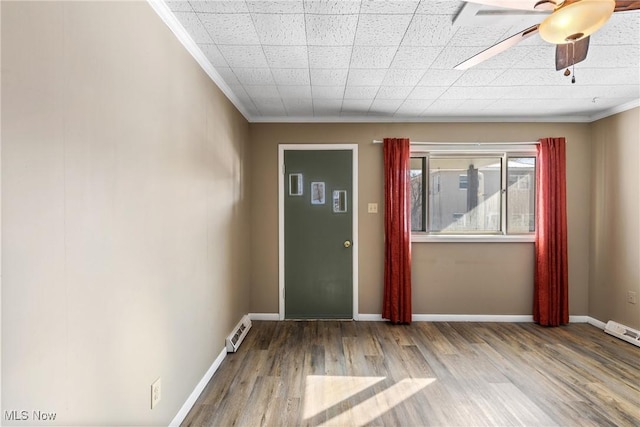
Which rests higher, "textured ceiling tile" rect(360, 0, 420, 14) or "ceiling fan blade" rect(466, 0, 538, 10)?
"textured ceiling tile" rect(360, 0, 420, 14)

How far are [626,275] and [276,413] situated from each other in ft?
12.3

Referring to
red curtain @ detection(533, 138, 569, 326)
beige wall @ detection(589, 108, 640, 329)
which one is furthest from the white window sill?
beige wall @ detection(589, 108, 640, 329)

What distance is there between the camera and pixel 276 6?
5.30ft

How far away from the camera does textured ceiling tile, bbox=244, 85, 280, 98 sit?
271 centimetres

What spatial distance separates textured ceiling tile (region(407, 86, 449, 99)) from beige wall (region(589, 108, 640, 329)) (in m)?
2.07

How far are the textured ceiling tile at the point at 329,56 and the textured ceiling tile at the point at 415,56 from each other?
36 centimetres

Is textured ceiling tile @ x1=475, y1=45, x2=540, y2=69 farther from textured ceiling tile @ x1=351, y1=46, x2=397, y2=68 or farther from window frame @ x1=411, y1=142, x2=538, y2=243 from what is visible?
window frame @ x1=411, y1=142, x2=538, y2=243

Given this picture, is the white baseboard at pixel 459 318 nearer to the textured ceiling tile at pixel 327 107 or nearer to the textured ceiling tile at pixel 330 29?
the textured ceiling tile at pixel 327 107

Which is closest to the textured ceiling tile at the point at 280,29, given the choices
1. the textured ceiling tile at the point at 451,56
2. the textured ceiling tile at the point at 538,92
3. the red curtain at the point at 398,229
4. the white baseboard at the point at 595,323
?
the textured ceiling tile at the point at 451,56

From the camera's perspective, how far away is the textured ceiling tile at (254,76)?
2.36 m

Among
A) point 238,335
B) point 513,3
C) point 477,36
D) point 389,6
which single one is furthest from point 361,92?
point 238,335

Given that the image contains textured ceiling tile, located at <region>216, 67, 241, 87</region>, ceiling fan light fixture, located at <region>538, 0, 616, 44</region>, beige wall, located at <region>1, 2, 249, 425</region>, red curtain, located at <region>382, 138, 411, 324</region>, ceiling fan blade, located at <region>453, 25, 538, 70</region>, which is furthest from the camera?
red curtain, located at <region>382, 138, 411, 324</region>

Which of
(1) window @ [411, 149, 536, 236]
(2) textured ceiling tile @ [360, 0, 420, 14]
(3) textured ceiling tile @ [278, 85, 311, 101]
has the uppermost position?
(3) textured ceiling tile @ [278, 85, 311, 101]

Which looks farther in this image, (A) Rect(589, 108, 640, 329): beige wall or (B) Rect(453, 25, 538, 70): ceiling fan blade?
(A) Rect(589, 108, 640, 329): beige wall
